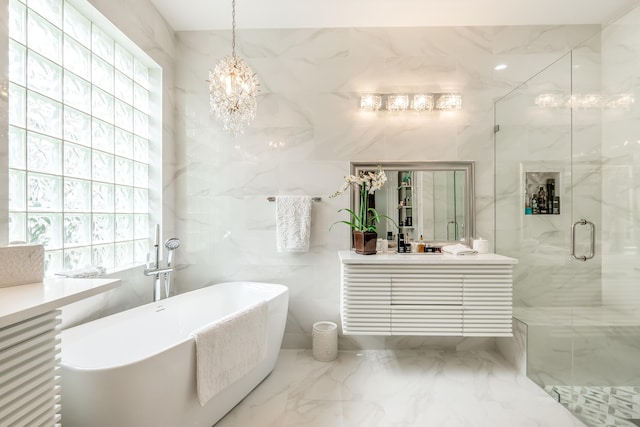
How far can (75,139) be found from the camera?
6.03 feet

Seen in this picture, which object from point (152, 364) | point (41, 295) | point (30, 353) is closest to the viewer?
point (30, 353)

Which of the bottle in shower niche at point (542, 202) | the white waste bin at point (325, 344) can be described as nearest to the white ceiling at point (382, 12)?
the bottle in shower niche at point (542, 202)

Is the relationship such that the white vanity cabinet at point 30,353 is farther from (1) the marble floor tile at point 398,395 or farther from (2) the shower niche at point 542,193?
(2) the shower niche at point 542,193

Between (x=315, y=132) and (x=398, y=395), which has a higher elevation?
(x=315, y=132)

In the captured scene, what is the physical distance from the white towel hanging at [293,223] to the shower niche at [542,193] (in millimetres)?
1696

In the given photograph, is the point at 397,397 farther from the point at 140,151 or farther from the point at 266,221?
the point at 140,151

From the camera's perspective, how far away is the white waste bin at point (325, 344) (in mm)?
2416

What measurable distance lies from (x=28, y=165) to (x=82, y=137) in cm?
41

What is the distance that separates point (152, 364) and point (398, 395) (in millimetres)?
1494

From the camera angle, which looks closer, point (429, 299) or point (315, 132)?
point (429, 299)

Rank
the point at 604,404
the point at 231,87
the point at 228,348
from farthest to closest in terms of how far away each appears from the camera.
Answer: the point at 231,87
the point at 604,404
the point at 228,348

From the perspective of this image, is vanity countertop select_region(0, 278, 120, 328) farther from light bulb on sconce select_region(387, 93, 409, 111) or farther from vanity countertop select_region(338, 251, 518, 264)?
light bulb on sconce select_region(387, 93, 409, 111)

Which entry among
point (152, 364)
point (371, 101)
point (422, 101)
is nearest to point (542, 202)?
point (422, 101)

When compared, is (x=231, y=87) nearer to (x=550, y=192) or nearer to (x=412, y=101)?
(x=412, y=101)
